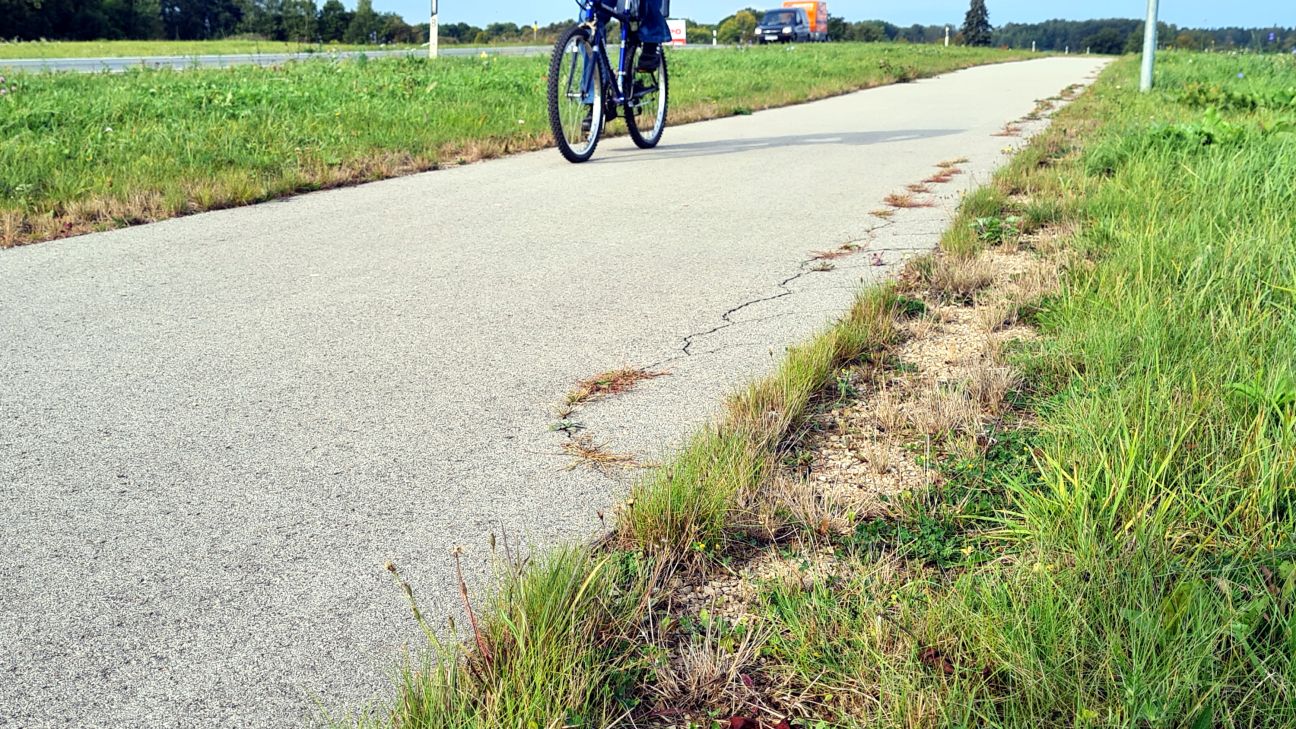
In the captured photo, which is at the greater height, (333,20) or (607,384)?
(333,20)

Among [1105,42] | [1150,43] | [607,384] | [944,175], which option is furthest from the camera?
[1105,42]

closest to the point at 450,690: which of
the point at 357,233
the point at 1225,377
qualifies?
the point at 1225,377

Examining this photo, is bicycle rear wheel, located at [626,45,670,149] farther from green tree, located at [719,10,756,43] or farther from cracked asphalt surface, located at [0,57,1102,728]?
green tree, located at [719,10,756,43]

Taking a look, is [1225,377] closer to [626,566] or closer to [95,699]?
[626,566]

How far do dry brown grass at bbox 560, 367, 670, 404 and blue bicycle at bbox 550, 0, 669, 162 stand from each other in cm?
524

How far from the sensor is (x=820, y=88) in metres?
18.6

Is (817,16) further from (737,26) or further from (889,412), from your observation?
(889,412)

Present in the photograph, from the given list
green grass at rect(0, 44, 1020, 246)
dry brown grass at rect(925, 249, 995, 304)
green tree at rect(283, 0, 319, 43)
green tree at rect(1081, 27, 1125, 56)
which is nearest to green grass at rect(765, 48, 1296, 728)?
dry brown grass at rect(925, 249, 995, 304)

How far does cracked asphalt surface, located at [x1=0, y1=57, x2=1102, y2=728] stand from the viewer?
1.98 meters

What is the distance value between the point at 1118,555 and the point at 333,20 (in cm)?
7044

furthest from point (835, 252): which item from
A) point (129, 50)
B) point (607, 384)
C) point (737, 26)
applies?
point (737, 26)

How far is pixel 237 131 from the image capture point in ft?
28.2

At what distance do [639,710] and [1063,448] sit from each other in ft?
4.17

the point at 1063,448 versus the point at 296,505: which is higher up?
the point at 1063,448
